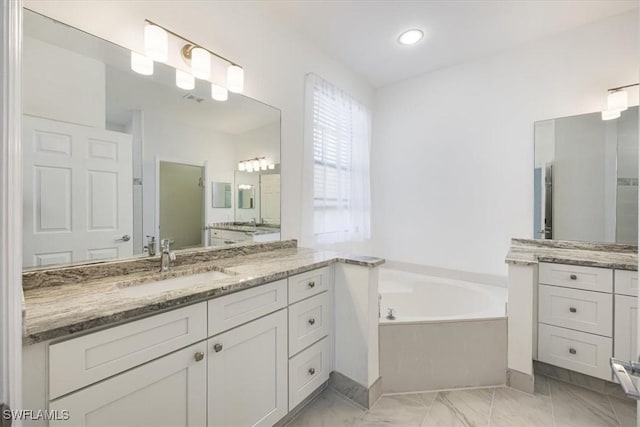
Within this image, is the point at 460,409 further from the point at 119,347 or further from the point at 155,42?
the point at 155,42

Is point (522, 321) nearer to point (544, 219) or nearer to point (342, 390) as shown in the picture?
point (544, 219)

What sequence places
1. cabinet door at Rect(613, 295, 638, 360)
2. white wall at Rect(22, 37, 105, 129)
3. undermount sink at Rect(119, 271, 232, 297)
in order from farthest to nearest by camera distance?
cabinet door at Rect(613, 295, 638, 360), undermount sink at Rect(119, 271, 232, 297), white wall at Rect(22, 37, 105, 129)

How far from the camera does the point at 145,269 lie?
143 centimetres

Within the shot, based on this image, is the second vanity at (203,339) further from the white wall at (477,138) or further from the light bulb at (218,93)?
the white wall at (477,138)

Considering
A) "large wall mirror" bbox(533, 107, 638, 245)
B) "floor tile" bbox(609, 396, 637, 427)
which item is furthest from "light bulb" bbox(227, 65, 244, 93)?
"floor tile" bbox(609, 396, 637, 427)

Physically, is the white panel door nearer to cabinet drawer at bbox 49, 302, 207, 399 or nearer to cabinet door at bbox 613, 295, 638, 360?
cabinet drawer at bbox 49, 302, 207, 399

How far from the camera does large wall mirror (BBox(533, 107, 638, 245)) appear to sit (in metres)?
2.08

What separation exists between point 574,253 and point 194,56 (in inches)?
113

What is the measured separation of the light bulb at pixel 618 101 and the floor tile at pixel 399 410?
242cm

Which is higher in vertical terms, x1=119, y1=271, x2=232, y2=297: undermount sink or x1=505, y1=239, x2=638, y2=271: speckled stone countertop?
x1=505, y1=239, x2=638, y2=271: speckled stone countertop

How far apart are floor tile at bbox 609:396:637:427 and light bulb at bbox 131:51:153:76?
3.14 metres

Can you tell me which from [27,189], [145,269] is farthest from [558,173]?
[27,189]

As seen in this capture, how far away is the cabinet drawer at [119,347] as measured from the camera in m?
0.79

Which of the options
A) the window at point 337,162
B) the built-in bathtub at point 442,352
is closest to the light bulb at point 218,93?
the window at point 337,162
